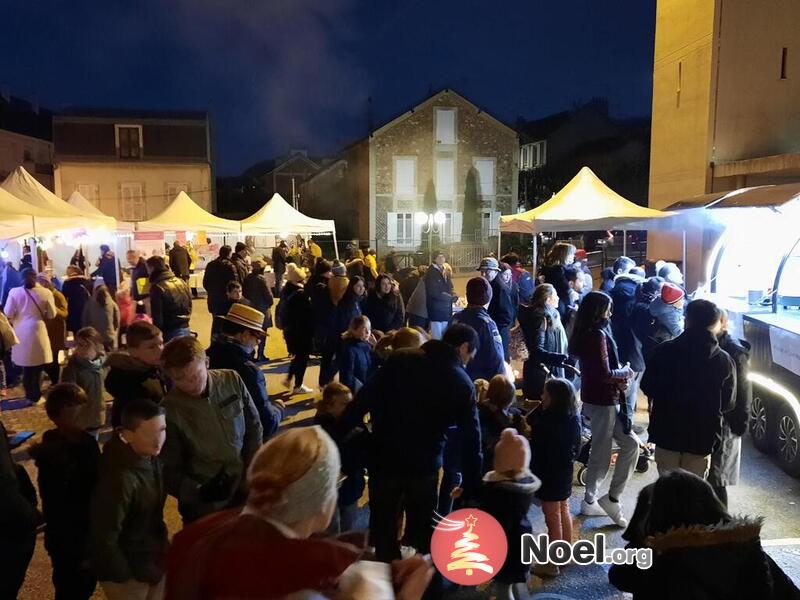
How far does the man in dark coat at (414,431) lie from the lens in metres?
3.51

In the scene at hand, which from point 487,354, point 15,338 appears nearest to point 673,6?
point 487,354

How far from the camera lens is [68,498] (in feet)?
10.6

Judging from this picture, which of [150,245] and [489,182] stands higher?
[489,182]

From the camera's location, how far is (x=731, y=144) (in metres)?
16.7

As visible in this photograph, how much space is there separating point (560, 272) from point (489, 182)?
30.0 meters

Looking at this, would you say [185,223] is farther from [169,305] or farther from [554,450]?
[554,450]

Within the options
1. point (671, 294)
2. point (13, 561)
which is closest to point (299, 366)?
point (671, 294)

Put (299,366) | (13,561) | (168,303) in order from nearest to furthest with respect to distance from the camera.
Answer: (13,561)
(168,303)
(299,366)

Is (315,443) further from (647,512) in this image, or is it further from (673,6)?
(673,6)

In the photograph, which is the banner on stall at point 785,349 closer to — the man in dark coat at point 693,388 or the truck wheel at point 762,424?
the truck wheel at point 762,424

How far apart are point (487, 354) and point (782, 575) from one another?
3756mm

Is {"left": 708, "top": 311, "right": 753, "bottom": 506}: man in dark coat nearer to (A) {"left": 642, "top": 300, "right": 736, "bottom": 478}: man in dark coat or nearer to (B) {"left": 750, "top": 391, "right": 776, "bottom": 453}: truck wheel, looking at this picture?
(A) {"left": 642, "top": 300, "right": 736, "bottom": 478}: man in dark coat

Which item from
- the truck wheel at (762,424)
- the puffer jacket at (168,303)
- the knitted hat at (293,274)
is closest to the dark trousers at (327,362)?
the knitted hat at (293,274)

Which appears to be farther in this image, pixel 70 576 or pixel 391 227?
pixel 391 227
